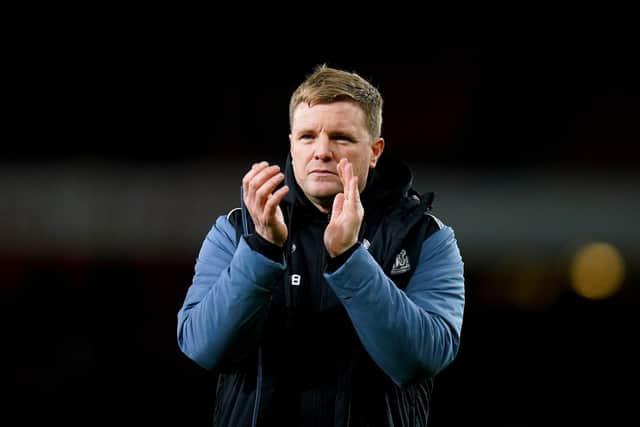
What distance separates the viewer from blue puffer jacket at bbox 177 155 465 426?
1.17 metres

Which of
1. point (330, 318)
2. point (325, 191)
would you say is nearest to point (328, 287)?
point (330, 318)

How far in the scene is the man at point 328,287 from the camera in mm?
1169

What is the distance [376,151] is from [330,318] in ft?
1.30

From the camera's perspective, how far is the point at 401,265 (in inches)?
53.2

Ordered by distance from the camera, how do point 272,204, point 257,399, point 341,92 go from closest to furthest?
point 272,204 < point 257,399 < point 341,92

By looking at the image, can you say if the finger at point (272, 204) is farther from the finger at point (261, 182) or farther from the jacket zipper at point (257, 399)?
the jacket zipper at point (257, 399)

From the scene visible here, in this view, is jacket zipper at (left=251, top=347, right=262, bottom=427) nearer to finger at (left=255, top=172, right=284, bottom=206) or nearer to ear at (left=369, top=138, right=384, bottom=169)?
finger at (left=255, top=172, right=284, bottom=206)

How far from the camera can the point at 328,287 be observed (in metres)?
1.33

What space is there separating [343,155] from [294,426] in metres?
0.53

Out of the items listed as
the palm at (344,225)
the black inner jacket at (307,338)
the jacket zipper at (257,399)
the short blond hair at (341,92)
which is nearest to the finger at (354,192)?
the palm at (344,225)

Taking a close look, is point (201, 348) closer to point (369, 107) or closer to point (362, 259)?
point (362, 259)

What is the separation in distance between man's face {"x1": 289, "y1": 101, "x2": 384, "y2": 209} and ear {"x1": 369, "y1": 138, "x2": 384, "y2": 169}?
6 centimetres

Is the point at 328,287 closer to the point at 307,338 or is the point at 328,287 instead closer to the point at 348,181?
the point at 307,338
